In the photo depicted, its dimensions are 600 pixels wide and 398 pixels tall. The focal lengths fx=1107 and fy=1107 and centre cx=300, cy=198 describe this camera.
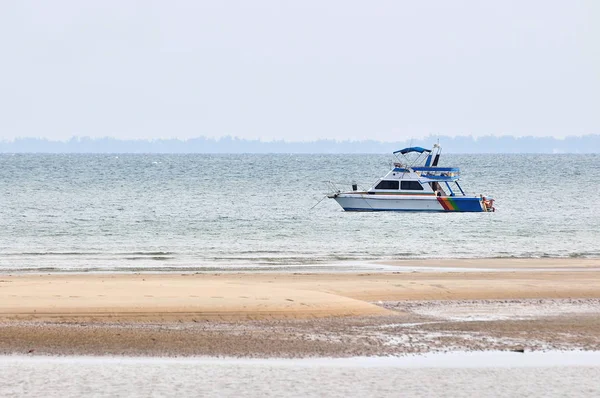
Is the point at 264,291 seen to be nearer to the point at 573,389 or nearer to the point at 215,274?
the point at 215,274

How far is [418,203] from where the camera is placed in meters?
58.6

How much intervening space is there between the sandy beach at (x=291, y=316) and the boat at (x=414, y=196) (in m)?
32.0

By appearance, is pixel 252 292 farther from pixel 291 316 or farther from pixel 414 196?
pixel 414 196

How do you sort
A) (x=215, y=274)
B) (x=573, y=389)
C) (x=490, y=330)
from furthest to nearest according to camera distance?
(x=215, y=274), (x=490, y=330), (x=573, y=389)

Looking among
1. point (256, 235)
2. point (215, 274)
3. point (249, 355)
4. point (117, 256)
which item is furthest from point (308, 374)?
point (256, 235)

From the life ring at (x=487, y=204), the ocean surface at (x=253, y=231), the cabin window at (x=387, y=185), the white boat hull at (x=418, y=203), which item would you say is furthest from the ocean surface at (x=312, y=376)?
the cabin window at (x=387, y=185)

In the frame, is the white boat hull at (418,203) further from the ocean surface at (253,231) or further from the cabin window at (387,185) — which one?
the ocean surface at (253,231)

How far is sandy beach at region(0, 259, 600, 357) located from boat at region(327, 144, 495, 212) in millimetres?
32000

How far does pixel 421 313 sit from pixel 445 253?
15.5 meters

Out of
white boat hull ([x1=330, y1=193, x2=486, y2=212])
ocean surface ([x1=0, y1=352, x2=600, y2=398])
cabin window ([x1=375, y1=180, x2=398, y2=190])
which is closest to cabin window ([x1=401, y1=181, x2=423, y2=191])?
cabin window ([x1=375, y1=180, x2=398, y2=190])

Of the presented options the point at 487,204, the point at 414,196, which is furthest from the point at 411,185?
the point at 487,204

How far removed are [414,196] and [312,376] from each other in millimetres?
43452

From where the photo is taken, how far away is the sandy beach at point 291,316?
17.7m

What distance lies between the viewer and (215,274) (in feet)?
92.5
